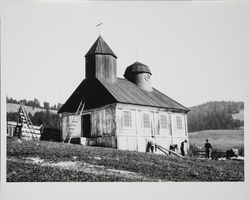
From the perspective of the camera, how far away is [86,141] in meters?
9.48

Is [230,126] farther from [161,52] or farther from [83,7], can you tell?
[83,7]

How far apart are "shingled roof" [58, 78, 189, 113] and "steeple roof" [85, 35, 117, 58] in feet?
2.25

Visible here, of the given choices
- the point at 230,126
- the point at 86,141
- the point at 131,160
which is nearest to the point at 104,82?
the point at 86,141

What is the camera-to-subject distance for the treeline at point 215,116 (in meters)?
8.87

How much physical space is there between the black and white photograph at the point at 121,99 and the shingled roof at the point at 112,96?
0.10 ft

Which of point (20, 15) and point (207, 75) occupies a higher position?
point (20, 15)

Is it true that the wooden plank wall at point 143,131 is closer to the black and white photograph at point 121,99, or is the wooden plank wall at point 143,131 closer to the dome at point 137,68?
the black and white photograph at point 121,99

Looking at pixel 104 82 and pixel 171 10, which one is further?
pixel 104 82

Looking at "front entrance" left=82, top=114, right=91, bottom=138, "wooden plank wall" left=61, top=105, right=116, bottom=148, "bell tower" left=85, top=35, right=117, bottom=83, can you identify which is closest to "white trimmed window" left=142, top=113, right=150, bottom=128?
"wooden plank wall" left=61, top=105, right=116, bottom=148

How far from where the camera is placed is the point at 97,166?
833cm

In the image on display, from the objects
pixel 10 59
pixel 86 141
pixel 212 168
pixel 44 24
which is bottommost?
pixel 212 168

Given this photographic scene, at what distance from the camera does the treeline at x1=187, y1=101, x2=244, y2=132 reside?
349 inches

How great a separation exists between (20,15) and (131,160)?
165 inches

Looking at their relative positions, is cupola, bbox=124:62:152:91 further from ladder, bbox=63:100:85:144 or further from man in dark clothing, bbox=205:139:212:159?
man in dark clothing, bbox=205:139:212:159
